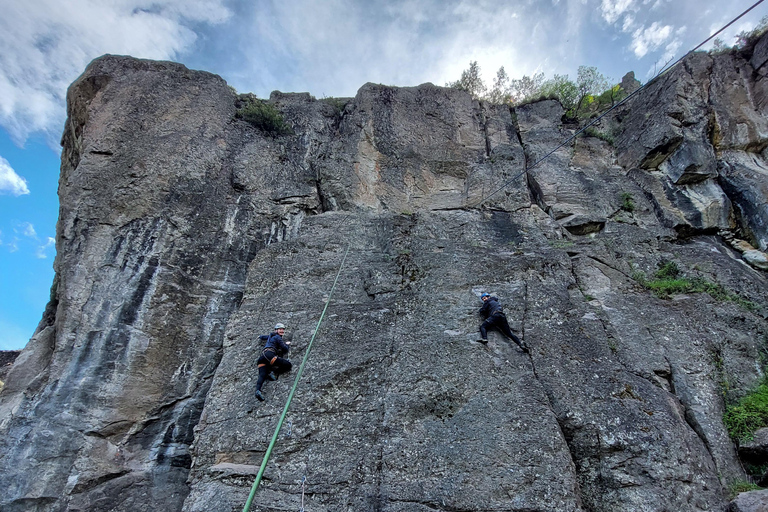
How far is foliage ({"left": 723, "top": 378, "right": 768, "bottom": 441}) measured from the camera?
20.8 feet

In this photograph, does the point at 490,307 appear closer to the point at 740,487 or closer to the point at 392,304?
the point at 392,304

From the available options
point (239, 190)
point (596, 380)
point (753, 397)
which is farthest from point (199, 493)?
point (753, 397)

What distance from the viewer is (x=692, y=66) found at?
42.3 feet

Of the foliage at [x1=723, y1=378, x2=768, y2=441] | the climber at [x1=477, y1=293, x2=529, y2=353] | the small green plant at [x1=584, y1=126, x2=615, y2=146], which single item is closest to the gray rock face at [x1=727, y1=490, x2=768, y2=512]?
the foliage at [x1=723, y1=378, x2=768, y2=441]

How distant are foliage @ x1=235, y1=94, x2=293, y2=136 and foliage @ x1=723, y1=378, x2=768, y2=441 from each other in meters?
12.3

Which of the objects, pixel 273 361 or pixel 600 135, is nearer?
pixel 273 361

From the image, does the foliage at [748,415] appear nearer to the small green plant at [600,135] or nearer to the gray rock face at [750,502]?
the gray rock face at [750,502]

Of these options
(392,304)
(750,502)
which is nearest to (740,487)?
(750,502)

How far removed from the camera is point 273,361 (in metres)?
6.88

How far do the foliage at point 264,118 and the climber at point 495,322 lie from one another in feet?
28.4

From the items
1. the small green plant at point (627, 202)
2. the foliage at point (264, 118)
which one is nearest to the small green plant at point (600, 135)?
the small green plant at point (627, 202)

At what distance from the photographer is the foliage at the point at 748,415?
6.33m

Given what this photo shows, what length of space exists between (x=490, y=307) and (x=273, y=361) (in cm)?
387

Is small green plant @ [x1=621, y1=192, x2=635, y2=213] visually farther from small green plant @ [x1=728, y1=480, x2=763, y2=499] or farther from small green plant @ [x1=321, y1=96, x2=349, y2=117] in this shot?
small green plant @ [x1=321, y1=96, x2=349, y2=117]
